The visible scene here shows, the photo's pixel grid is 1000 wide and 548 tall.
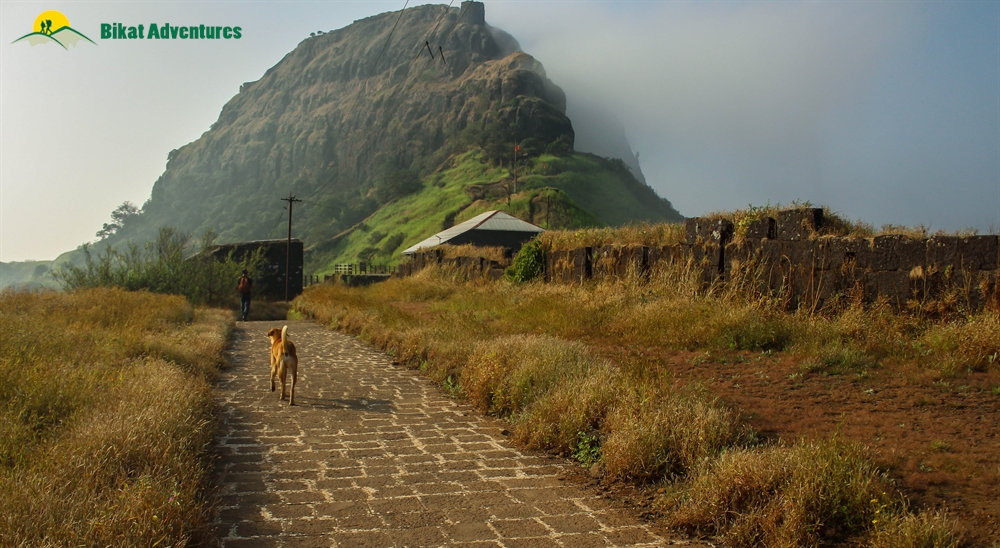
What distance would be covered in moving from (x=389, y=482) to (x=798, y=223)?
24.9ft

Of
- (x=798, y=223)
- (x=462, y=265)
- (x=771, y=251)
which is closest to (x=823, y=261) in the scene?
(x=798, y=223)

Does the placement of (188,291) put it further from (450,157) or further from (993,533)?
(450,157)

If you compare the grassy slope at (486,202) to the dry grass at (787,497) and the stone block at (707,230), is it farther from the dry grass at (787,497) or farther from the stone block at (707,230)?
the dry grass at (787,497)

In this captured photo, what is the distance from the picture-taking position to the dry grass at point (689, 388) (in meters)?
3.89

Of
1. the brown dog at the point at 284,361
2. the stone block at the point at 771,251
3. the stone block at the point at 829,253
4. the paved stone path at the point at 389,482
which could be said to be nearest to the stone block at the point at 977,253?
the stone block at the point at 829,253

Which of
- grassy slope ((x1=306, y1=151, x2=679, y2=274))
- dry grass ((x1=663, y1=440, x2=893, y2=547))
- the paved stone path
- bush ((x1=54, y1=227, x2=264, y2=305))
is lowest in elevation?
the paved stone path

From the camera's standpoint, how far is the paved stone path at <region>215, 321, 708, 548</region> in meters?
4.17

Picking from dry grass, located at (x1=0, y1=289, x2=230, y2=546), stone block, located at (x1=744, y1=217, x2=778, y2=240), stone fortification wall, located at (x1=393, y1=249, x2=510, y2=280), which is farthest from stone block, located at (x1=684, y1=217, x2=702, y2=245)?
stone fortification wall, located at (x1=393, y1=249, x2=510, y2=280)

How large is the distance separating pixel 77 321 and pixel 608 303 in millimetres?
10086

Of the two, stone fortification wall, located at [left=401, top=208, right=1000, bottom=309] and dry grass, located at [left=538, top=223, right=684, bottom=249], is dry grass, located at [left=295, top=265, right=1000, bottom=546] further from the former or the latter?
dry grass, located at [left=538, top=223, right=684, bottom=249]

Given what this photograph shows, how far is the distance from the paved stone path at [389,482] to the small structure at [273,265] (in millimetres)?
34115

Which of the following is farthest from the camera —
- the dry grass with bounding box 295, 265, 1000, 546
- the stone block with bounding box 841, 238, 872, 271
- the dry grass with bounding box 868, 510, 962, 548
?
the stone block with bounding box 841, 238, 872, 271

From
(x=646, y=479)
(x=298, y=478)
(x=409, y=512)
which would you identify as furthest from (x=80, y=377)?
(x=646, y=479)

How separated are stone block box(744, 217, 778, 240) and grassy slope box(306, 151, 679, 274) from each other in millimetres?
59716
